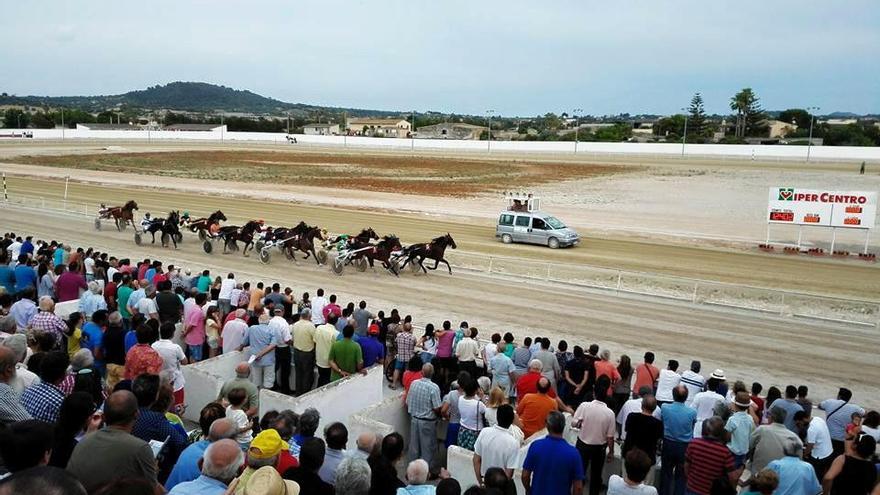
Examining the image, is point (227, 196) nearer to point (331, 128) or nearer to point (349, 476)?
point (349, 476)

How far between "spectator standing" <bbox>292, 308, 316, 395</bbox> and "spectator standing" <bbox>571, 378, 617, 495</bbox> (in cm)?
350

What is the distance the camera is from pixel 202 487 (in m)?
4.06

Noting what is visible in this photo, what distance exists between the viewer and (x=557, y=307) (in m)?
16.1

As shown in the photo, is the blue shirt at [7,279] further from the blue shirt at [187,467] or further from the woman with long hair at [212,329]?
the blue shirt at [187,467]

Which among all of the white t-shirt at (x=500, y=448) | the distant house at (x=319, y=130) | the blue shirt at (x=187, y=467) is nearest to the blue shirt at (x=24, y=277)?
the blue shirt at (x=187, y=467)

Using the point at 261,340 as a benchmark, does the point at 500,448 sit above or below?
above

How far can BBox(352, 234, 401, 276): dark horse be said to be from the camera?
18719 millimetres

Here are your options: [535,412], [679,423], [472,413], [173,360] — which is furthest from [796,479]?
[173,360]

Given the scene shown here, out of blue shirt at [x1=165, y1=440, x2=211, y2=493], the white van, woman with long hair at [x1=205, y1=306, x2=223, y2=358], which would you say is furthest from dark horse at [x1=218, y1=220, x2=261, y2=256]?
blue shirt at [x1=165, y1=440, x2=211, y2=493]

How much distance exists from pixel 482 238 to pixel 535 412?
20299 mm

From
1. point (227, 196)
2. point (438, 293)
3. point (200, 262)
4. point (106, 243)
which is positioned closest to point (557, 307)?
point (438, 293)

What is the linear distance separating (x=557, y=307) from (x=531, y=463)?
10.9m

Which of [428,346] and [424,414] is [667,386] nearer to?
[424,414]

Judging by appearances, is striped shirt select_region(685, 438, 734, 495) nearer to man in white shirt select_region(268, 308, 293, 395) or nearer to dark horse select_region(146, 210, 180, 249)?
man in white shirt select_region(268, 308, 293, 395)
